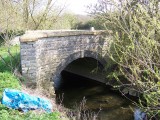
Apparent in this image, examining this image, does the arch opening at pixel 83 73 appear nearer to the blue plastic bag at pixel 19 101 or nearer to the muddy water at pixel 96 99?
the muddy water at pixel 96 99

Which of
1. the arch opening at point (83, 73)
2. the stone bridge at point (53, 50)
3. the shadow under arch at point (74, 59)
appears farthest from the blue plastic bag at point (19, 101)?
the arch opening at point (83, 73)

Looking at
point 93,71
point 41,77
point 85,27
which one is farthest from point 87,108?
point 85,27

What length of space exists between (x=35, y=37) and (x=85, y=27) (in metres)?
14.5

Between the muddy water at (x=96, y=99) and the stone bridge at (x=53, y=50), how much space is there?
1477 millimetres

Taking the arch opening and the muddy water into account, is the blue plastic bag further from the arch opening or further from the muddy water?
the arch opening

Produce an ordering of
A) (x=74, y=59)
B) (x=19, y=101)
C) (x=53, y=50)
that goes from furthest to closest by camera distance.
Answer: (x=74, y=59) < (x=53, y=50) < (x=19, y=101)

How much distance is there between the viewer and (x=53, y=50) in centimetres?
1125

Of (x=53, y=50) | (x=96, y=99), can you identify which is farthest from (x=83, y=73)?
(x=53, y=50)

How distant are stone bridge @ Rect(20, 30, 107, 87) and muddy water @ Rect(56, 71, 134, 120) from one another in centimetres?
148

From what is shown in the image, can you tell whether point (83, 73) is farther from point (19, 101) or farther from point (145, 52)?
point (145, 52)

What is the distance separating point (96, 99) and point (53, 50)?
10.6 feet

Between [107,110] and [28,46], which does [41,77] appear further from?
[107,110]

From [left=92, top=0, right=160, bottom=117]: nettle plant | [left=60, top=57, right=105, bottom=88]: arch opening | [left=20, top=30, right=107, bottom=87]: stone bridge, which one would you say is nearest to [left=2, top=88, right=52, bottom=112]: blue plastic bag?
[left=92, top=0, right=160, bottom=117]: nettle plant

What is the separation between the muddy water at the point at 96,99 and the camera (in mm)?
10844
